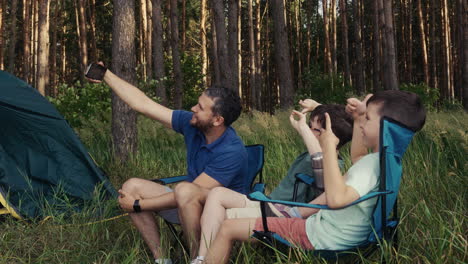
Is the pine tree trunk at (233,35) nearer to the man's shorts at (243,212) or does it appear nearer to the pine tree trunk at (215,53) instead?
the pine tree trunk at (215,53)

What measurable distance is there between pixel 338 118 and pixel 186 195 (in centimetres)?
90

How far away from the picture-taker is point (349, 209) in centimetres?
229

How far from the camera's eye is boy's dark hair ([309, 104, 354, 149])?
9.26 feet

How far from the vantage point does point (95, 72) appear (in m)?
3.24

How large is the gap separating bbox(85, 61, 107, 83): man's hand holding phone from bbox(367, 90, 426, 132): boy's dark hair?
175 centimetres

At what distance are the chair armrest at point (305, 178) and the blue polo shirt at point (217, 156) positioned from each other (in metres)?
0.42

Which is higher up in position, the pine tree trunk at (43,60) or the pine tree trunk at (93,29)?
→ the pine tree trunk at (93,29)

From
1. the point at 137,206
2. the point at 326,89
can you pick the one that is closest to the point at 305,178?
the point at 137,206

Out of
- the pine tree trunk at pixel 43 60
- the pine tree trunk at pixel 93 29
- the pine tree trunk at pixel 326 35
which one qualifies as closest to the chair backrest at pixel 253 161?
the pine tree trunk at pixel 43 60

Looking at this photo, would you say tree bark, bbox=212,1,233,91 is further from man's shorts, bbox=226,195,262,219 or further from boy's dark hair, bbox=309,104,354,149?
man's shorts, bbox=226,195,262,219

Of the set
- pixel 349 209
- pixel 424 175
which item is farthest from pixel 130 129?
pixel 349 209

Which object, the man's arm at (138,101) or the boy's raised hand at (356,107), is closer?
the boy's raised hand at (356,107)

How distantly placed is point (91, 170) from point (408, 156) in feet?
9.32

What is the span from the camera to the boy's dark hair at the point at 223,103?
9.98 ft
